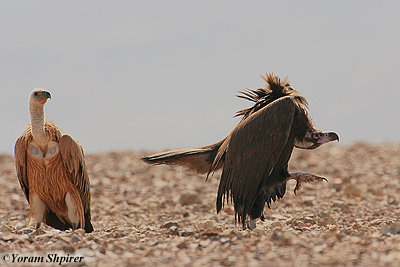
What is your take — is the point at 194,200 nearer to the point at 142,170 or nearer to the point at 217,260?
the point at 142,170

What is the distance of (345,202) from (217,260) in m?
6.84

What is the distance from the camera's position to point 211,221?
8.75m

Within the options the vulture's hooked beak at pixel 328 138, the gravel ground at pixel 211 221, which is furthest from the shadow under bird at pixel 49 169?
the vulture's hooked beak at pixel 328 138

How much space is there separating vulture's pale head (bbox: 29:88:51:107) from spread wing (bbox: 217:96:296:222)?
2661 mm

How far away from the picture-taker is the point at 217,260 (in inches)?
195

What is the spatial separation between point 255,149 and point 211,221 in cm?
205

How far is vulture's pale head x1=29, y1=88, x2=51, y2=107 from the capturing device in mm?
7742

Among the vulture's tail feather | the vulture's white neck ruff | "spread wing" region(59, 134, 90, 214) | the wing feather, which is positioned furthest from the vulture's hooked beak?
the wing feather

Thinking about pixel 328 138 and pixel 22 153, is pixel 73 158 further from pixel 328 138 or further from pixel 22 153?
pixel 328 138

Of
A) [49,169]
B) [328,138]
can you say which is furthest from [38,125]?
[328,138]

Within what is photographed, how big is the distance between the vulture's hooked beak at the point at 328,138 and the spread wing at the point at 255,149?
0.86m

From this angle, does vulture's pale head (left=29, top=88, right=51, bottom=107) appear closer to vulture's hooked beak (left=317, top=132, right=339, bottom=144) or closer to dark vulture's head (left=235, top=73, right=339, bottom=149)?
dark vulture's head (left=235, top=73, right=339, bottom=149)

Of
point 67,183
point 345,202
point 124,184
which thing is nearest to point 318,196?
point 345,202

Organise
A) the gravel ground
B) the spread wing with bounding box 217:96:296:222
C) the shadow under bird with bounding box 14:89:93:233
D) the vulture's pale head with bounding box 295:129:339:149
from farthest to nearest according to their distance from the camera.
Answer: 1. the shadow under bird with bounding box 14:89:93:233
2. the vulture's pale head with bounding box 295:129:339:149
3. the spread wing with bounding box 217:96:296:222
4. the gravel ground
